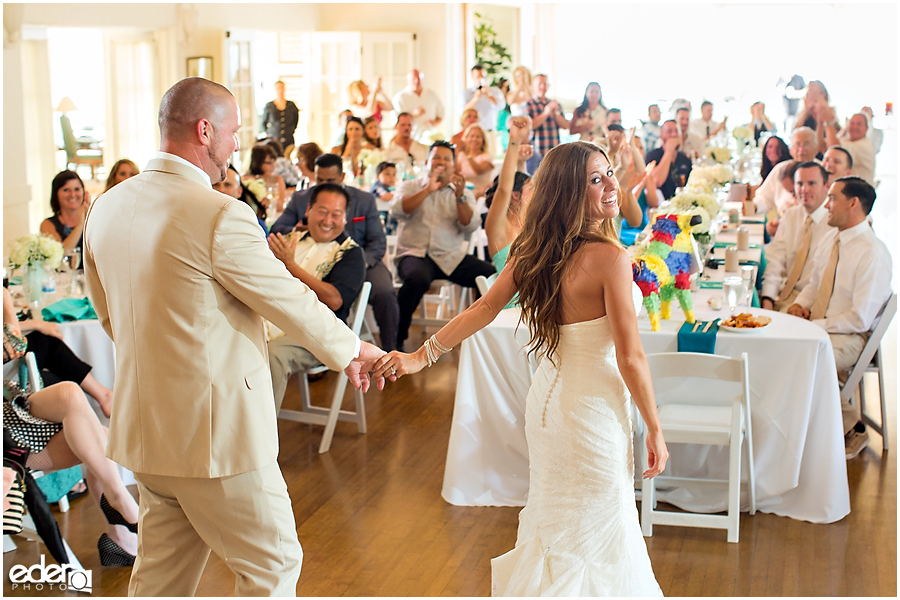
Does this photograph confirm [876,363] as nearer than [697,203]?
Yes

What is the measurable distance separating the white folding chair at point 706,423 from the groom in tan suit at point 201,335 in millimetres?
1476

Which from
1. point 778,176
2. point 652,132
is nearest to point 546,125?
point 652,132

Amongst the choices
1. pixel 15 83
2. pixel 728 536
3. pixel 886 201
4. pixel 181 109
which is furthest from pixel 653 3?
pixel 181 109

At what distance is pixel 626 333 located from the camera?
2.22 meters

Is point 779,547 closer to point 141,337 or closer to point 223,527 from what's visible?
point 223,527

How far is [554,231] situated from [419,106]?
10.0 m

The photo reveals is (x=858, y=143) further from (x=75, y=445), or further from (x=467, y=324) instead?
(x=75, y=445)

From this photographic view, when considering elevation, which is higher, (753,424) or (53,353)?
(53,353)

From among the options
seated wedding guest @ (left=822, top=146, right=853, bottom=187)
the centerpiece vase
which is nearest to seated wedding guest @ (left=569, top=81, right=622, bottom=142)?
seated wedding guest @ (left=822, top=146, right=853, bottom=187)

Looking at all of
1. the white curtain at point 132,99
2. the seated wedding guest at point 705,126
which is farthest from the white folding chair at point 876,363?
the white curtain at point 132,99

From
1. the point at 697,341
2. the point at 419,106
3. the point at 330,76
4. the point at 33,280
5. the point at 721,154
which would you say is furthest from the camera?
the point at 330,76

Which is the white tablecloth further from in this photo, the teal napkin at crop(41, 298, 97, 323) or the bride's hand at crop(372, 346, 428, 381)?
the teal napkin at crop(41, 298, 97, 323)

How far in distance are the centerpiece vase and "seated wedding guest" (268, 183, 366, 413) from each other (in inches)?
41.1

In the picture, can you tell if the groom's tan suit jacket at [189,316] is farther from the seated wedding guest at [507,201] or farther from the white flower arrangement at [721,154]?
the white flower arrangement at [721,154]
